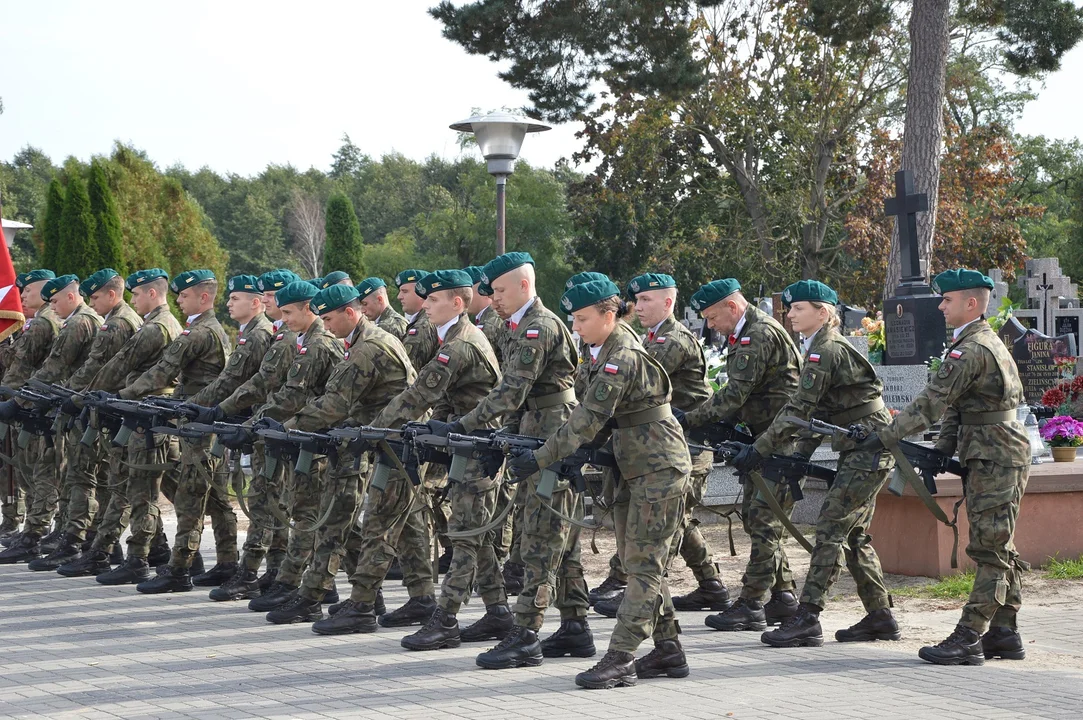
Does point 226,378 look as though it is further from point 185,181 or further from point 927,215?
point 185,181

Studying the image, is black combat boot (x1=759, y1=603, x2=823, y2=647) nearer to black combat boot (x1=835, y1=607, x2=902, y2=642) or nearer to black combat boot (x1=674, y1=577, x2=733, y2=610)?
black combat boot (x1=835, y1=607, x2=902, y2=642)

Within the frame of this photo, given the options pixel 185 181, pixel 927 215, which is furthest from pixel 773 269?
pixel 185 181

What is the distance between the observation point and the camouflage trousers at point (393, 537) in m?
8.38

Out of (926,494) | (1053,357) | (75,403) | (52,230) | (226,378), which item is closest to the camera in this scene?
(926,494)

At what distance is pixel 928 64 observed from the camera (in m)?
19.3

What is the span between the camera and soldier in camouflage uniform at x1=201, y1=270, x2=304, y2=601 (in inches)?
384

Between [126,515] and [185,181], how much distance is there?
6952cm

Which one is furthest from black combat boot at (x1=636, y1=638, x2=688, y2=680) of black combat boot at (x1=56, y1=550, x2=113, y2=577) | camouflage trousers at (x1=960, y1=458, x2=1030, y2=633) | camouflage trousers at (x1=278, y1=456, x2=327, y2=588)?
black combat boot at (x1=56, y1=550, x2=113, y2=577)

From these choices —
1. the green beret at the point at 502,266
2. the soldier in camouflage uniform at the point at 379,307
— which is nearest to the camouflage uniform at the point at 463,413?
the green beret at the point at 502,266

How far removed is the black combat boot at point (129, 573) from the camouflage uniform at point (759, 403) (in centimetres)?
485

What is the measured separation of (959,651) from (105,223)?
74.6 ft

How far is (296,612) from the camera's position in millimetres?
8992

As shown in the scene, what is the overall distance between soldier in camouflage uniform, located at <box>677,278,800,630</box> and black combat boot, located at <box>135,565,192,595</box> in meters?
4.16

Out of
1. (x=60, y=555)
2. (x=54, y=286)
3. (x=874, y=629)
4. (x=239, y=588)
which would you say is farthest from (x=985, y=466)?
(x=54, y=286)
